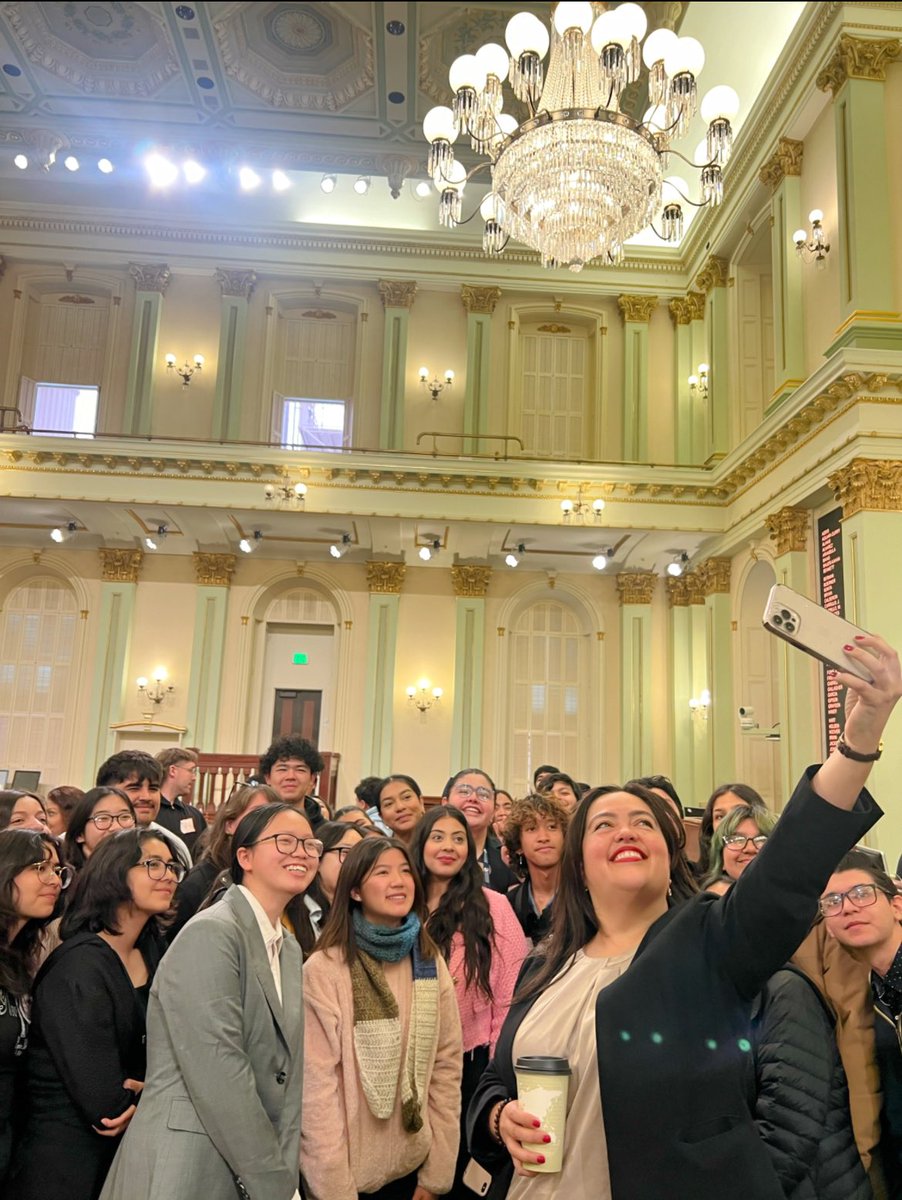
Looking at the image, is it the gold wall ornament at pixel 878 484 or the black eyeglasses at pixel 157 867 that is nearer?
the black eyeglasses at pixel 157 867

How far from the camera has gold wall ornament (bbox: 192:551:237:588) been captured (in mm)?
13992

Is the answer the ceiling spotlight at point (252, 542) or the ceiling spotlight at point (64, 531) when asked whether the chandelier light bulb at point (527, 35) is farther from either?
the ceiling spotlight at point (64, 531)

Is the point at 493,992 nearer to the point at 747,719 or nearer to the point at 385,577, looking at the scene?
the point at 747,719

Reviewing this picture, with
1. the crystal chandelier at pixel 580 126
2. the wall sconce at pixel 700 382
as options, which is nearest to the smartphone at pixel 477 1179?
the crystal chandelier at pixel 580 126

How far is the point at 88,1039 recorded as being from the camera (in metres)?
2.38

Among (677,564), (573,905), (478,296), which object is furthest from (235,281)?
(573,905)

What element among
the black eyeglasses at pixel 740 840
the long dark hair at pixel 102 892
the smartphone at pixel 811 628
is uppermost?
the smartphone at pixel 811 628

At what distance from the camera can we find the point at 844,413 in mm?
9055

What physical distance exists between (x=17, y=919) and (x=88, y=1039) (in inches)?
16.0

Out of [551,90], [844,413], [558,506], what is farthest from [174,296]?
[844,413]

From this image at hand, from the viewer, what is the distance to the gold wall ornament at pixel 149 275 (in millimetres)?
14047

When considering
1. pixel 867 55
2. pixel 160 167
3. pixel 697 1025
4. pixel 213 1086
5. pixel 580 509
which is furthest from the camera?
pixel 580 509

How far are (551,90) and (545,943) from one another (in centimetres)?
752

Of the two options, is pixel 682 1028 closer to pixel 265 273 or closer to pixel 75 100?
pixel 75 100
